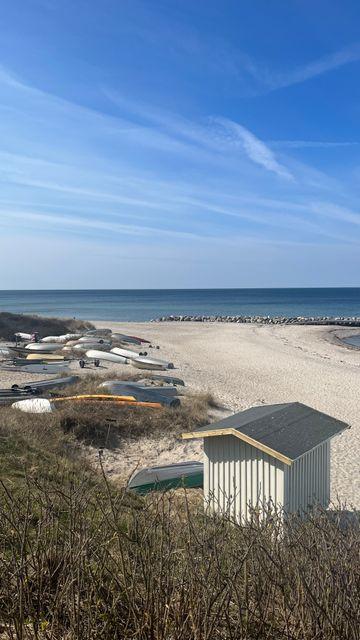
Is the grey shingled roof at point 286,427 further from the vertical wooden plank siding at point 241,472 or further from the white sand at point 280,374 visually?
the white sand at point 280,374

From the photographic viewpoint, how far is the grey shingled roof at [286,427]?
823 cm

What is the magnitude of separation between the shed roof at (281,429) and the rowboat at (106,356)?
16.5 m

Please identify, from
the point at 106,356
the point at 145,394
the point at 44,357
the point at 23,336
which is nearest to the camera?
the point at 145,394

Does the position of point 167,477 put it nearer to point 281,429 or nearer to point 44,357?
point 281,429

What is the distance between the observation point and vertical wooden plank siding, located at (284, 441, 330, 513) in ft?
26.9

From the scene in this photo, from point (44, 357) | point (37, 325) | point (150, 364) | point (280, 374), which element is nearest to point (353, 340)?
point (37, 325)

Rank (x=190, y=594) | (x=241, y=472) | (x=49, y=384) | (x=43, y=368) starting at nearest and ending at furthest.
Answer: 1. (x=190, y=594)
2. (x=241, y=472)
3. (x=49, y=384)
4. (x=43, y=368)

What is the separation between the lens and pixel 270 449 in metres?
7.94

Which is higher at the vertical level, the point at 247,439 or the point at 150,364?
the point at 247,439

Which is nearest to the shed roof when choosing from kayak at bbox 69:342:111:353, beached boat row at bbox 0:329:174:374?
beached boat row at bbox 0:329:174:374

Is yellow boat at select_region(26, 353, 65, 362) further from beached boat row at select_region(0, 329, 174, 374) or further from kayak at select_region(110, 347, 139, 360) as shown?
kayak at select_region(110, 347, 139, 360)

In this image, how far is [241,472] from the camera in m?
8.57

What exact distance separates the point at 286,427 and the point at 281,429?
0.64 ft

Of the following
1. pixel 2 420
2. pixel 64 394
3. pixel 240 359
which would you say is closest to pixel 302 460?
pixel 2 420
